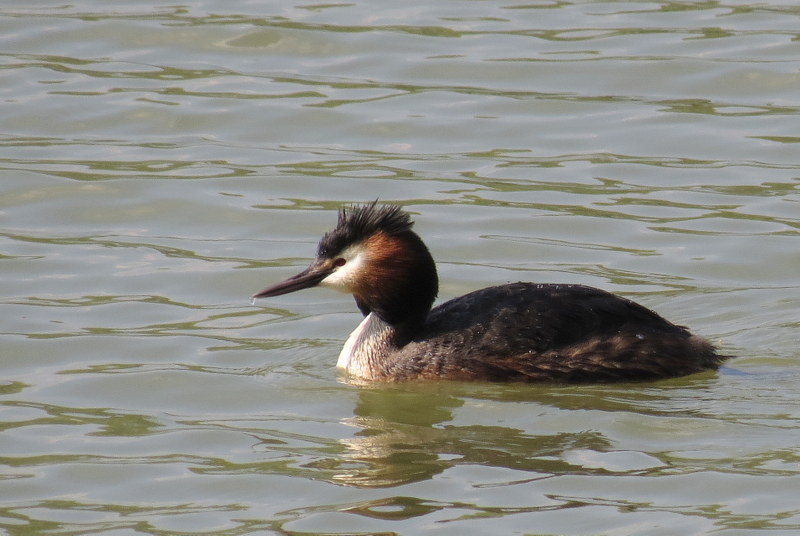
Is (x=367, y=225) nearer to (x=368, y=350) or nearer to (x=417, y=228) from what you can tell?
(x=368, y=350)

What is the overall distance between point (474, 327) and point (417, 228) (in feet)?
8.73

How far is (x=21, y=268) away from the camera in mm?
10906

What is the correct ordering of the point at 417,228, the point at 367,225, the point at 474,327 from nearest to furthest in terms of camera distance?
the point at 474,327 < the point at 367,225 < the point at 417,228

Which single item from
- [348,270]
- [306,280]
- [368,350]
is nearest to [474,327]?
[368,350]

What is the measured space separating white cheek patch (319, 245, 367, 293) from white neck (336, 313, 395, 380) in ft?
0.90

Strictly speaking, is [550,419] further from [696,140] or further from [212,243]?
[696,140]

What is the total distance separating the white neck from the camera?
905cm

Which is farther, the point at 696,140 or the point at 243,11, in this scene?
the point at 243,11

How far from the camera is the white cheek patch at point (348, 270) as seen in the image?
355 inches

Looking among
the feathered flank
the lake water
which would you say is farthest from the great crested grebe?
the lake water

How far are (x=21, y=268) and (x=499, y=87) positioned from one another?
5149 mm

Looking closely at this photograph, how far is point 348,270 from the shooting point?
357 inches

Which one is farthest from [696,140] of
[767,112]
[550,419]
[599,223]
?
[550,419]

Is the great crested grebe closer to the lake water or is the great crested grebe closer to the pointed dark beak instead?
the pointed dark beak
